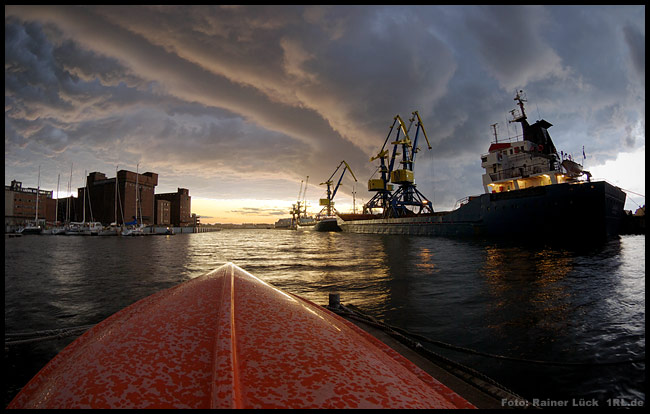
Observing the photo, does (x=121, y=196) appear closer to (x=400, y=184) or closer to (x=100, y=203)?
(x=100, y=203)

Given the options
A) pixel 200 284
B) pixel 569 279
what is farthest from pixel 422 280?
pixel 200 284

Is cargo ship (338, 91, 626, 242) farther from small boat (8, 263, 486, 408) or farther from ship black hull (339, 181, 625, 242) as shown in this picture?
small boat (8, 263, 486, 408)

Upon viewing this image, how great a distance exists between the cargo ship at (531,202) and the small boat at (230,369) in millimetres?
24743

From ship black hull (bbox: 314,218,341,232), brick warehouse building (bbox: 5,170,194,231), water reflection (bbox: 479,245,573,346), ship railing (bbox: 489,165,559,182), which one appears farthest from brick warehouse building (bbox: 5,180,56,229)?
ship railing (bbox: 489,165,559,182)

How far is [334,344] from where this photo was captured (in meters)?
1.87

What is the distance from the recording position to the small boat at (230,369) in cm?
122

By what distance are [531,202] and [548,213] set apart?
1.36m

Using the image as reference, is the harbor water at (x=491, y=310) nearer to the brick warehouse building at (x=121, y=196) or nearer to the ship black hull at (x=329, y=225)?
the ship black hull at (x=329, y=225)

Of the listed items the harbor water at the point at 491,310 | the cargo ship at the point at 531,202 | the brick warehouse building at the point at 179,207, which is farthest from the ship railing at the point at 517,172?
the brick warehouse building at the point at 179,207

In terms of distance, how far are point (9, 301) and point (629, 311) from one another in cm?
1335

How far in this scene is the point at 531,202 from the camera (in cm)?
2114

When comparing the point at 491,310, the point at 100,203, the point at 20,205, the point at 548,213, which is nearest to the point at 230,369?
the point at 491,310

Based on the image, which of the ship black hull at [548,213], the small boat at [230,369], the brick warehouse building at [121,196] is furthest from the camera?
the brick warehouse building at [121,196]

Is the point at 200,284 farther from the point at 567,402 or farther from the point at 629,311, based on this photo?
the point at 629,311
